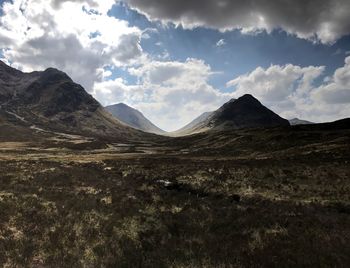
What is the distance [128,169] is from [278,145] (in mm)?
37438

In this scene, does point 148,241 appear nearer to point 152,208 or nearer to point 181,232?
point 181,232

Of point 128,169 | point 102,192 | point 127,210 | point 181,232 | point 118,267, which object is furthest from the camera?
point 128,169

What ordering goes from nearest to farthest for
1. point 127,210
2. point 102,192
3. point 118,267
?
point 118,267, point 127,210, point 102,192

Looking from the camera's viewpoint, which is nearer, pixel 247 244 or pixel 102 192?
pixel 247 244

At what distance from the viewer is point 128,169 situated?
52.0 meters

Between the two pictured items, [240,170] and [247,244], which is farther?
[240,170]

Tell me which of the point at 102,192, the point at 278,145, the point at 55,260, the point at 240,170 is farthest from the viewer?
the point at 278,145

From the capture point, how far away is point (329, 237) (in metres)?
15.7

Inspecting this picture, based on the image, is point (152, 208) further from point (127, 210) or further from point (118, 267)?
point (118, 267)

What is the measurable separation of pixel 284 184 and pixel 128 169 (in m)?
25.6

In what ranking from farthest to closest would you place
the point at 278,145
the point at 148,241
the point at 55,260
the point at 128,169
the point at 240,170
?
the point at 278,145, the point at 128,169, the point at 240,170, the point at 148,241, the point at 55,260

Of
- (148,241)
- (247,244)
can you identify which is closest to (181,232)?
(148,241)

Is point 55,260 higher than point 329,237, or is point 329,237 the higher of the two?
point 329,237

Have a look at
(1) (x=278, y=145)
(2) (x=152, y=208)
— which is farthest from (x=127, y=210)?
(1) (x=278, y=145)
